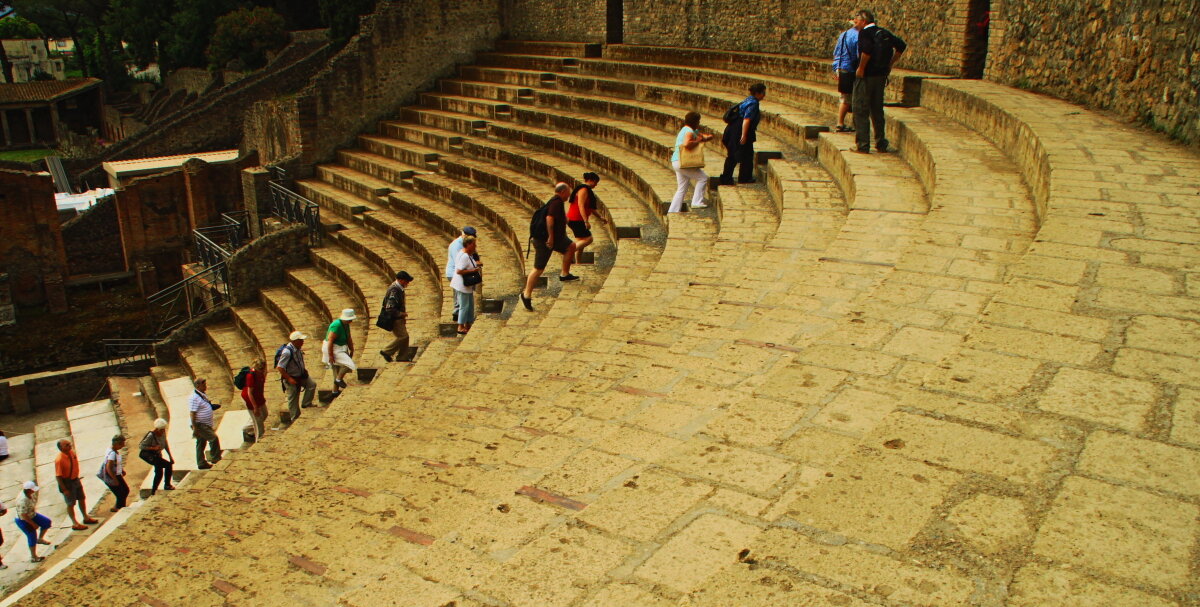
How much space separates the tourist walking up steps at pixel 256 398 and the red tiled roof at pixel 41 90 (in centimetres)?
4208

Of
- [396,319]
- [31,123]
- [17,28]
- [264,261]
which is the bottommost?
[31,123]

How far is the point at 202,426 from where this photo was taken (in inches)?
372

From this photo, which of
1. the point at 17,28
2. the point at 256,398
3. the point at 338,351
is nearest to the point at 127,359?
the point at 256,398

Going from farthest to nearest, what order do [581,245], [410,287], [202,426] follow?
[410,287]
[202,426]
[581,245]

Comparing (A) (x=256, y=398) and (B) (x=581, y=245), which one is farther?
(A) (x=256, y=398)

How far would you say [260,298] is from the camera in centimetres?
1337

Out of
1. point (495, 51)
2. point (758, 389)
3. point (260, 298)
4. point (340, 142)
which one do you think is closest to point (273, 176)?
point (340, 142)

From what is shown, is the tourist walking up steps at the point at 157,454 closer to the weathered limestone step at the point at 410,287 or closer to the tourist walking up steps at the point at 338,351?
the tourist walking up steps at the point at 338,351

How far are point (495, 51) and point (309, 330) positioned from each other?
30.3 feet

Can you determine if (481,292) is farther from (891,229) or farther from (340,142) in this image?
(340,142)

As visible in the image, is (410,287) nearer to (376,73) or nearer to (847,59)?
(847,59)

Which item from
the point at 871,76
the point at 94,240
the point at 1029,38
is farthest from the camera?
the point at 94,240

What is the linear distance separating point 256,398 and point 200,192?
493 inches

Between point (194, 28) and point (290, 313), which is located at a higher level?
point (194, 28)
